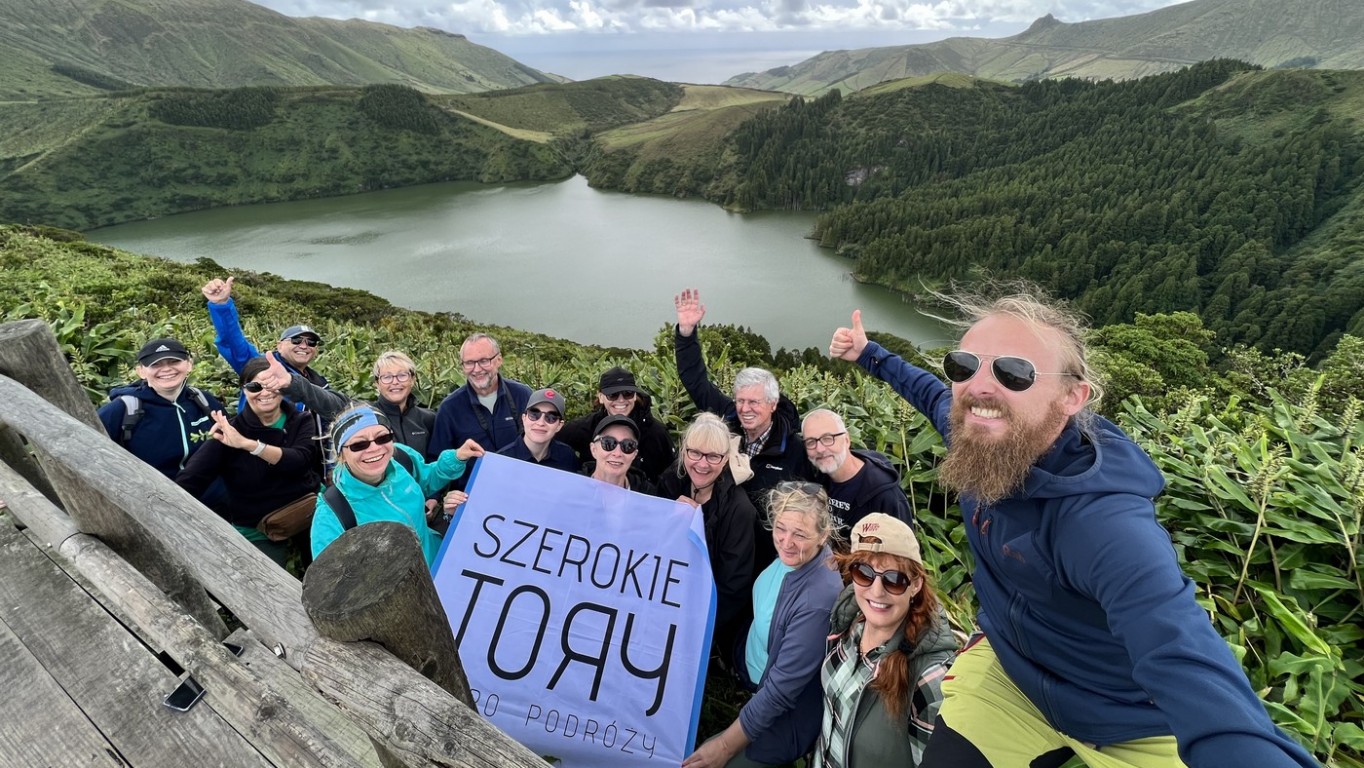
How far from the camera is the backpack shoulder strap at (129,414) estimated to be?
396 cm

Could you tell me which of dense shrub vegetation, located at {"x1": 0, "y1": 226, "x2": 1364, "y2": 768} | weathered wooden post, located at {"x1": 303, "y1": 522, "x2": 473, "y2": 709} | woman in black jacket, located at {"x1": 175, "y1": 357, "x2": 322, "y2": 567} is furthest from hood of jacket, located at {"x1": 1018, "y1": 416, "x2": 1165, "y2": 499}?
woman in black jacket, located at {"x1": 175, "y1": 357, "x2": 322, "y2": 567}

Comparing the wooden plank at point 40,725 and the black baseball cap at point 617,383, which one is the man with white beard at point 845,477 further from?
the wooden plank at point 40,725

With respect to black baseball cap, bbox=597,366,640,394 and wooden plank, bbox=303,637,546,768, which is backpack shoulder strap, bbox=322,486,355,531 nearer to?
wooden plank, bbox=303,637,546,768

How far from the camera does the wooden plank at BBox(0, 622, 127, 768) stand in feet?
7.97

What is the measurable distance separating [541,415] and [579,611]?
1353 mm

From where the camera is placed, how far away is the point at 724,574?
344cm

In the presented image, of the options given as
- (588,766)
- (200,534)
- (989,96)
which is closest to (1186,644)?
(588,766)

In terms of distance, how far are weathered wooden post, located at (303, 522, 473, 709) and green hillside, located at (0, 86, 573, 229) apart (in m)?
128

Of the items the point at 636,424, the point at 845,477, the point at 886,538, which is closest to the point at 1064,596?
the point at 886,538

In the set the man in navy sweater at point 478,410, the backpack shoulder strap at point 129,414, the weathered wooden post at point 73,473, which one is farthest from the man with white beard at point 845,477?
the backpack shoulder strap at point 129,414

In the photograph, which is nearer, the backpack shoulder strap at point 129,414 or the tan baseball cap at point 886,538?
the tan baseball cap at point 886,538

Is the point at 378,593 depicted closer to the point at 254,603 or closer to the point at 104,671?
the point at 254,603

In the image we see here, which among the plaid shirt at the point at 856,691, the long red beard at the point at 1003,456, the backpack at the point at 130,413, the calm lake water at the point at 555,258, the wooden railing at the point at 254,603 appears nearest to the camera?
the wooden railing at the point at 254,603

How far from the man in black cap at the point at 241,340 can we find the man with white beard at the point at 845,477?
4.07 m
